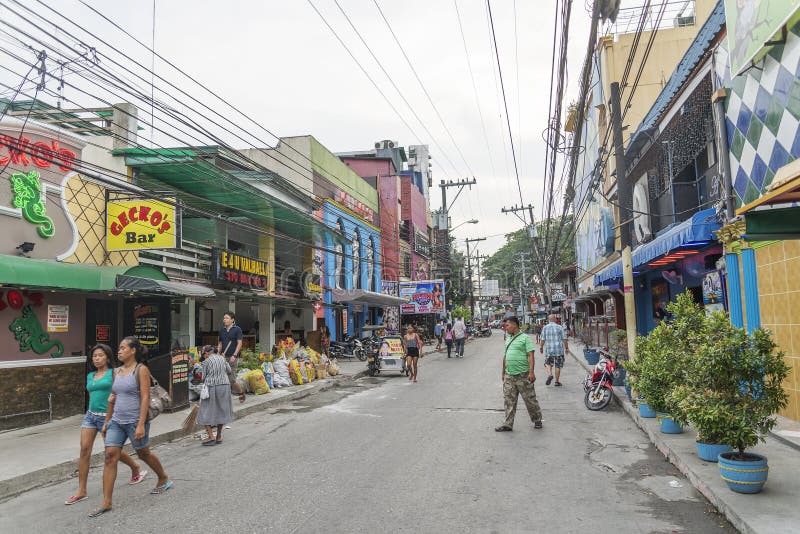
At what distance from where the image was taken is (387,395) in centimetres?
1355

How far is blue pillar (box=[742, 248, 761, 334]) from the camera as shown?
8.76 m

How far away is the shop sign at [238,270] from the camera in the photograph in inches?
601

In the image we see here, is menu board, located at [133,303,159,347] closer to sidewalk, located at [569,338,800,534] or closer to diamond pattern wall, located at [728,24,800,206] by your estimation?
sidewalk, located at [569,338,800,534]

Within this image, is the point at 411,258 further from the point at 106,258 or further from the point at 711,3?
the point at 106,258

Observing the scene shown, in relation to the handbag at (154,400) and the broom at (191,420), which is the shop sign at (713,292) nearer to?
the broom at (191,420)

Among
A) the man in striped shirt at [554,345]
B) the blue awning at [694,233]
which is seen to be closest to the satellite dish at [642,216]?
the man in striped shirt at [554,345]

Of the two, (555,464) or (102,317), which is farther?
(102,317)

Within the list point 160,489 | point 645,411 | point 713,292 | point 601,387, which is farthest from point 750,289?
point 160,489

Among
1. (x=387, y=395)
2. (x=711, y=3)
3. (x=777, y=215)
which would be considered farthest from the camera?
(x=711, y=3)

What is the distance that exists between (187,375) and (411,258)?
3026cm

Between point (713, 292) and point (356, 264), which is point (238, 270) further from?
point (356, 264)

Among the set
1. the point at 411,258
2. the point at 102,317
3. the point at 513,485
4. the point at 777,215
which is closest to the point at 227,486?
the point at 513,485

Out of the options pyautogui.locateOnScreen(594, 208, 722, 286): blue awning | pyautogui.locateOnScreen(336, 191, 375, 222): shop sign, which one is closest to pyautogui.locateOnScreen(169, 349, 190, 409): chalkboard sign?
pyautogui.locateOnScreen(594, 208, 722, 286): blue awning

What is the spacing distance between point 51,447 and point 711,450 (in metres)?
8.45
